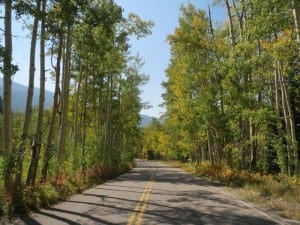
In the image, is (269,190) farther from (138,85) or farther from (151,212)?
(138,85)

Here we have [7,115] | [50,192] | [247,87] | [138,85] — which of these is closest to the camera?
[7,115]

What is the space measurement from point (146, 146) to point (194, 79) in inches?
3907

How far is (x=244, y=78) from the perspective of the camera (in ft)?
79.4

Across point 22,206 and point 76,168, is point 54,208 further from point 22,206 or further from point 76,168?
point 76,168

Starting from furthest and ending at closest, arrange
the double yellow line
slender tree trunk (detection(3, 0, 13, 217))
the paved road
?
slender tree trunk (detection(3, 0, 13, 217))
the paved road
the double yellow line

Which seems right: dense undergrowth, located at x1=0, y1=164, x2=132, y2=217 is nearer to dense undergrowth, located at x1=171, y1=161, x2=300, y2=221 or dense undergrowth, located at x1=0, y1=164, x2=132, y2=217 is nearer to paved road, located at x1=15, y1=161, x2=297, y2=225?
paved road, located at x1=15, y1=161, x2=297, y2=225

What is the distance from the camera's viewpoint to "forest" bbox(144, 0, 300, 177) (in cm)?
1627

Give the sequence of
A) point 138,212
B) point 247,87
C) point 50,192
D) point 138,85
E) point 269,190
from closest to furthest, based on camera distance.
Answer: point 138,212 → point 50,192 → point 269,190 → point 247,87 → point 138,85

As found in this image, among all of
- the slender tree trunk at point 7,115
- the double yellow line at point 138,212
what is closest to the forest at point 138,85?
the slender tree trunk at point 7,115

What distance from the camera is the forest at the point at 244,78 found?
53.4 ft

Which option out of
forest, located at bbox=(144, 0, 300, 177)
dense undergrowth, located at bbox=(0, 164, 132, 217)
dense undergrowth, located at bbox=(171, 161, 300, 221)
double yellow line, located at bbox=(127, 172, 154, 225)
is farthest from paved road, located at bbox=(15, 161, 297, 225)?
forest, located at bbox=(144, 0, 300, 177)

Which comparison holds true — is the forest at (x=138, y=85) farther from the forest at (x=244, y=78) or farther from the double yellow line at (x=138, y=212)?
the double yellow line at (x=138, y=212)

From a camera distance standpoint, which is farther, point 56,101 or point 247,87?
point 247,87

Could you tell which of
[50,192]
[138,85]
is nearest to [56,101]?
[50,192]
